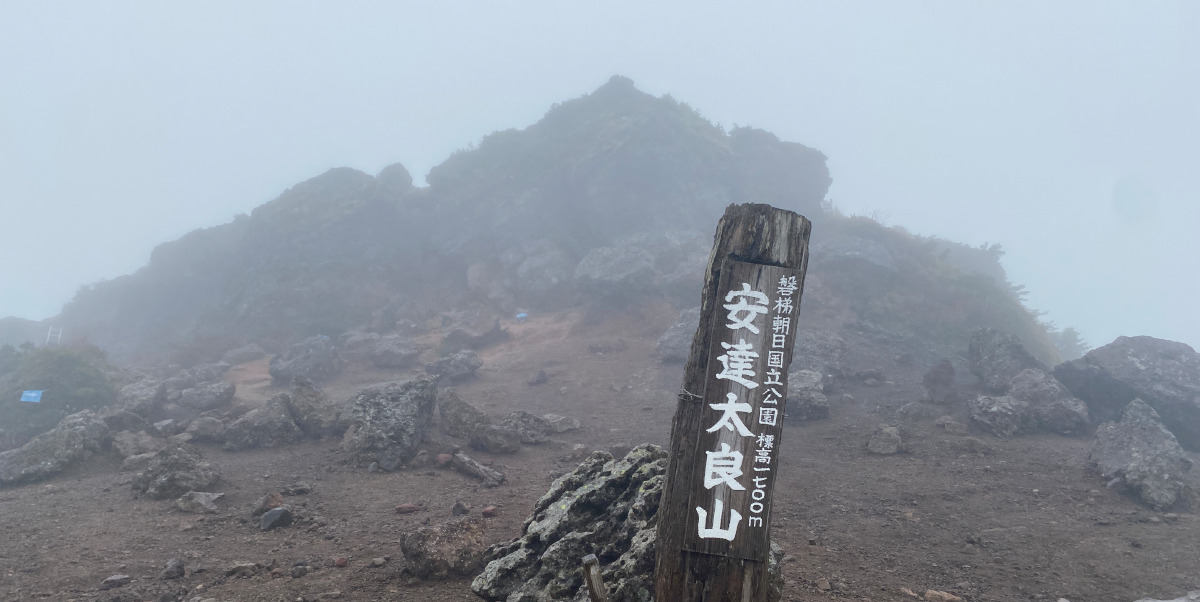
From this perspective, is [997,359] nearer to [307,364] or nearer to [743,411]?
[743,411]

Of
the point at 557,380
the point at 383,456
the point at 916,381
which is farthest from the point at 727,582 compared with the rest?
the point at 916,381

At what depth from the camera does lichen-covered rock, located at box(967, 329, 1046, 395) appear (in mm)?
14867

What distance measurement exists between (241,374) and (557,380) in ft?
45.6

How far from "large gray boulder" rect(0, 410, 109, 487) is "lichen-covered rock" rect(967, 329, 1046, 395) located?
2088 cm

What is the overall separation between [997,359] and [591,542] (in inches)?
611

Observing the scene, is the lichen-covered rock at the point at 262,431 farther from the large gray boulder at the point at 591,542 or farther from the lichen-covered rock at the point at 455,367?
the large gray boulder at the point at 591,542

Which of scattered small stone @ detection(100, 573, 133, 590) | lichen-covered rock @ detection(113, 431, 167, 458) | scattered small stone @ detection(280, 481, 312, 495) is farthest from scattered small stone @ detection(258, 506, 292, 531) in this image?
lichen-covered rock @ detection(113, 431, 167, 458)

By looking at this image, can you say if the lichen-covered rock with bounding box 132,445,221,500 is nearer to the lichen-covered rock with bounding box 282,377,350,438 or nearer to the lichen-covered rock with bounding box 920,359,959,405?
the lichen-covered rock with bounding box 282,377,350,438

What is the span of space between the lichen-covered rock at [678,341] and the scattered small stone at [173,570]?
15.6 m

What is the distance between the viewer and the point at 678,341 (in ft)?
67.4

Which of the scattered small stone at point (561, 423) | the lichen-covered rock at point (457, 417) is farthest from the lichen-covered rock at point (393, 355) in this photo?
the scattered small stone at point (561, 423)

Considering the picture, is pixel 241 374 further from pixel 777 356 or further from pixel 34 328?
pixel 34 328

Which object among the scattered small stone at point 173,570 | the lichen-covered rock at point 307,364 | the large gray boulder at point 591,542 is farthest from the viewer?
the lichen-covered rock at point 307,364

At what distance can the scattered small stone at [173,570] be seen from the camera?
6063mm
